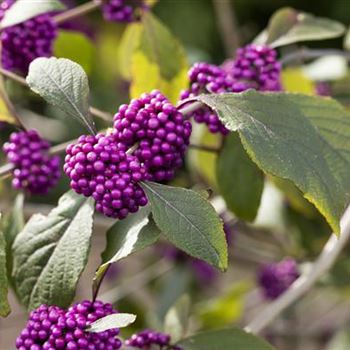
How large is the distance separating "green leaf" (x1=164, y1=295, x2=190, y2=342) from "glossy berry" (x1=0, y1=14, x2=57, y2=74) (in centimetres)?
37

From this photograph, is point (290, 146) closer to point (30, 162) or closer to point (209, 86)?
point (209, 86)

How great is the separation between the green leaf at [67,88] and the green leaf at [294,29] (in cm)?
32

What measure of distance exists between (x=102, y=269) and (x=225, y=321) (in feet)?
2.75

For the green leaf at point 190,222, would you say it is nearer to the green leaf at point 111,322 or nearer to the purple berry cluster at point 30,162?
the green leaf at point 111,322

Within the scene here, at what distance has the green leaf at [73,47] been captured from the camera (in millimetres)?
1291

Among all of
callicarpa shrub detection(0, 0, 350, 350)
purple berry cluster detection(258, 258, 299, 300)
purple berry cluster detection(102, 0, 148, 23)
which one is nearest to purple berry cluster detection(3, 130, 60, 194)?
callicarpa shrub detection(0, 0, 350, 350)

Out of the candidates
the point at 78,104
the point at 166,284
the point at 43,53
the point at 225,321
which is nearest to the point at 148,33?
the point at 43,53

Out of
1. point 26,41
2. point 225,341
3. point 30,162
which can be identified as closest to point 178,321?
point 225,341

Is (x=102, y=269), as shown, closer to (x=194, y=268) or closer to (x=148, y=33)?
(x=148, y=33)

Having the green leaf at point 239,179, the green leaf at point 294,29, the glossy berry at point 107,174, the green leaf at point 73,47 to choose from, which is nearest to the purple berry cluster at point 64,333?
the glossy berry at point 107,174

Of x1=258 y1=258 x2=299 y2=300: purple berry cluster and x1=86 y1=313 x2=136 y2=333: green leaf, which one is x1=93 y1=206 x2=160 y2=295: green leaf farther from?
x1=258 y1=258 x2=299 y2=300: purple berry cluster

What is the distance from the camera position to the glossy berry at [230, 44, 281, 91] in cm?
100

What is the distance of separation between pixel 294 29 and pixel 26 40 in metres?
0.34

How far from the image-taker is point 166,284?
181cm
